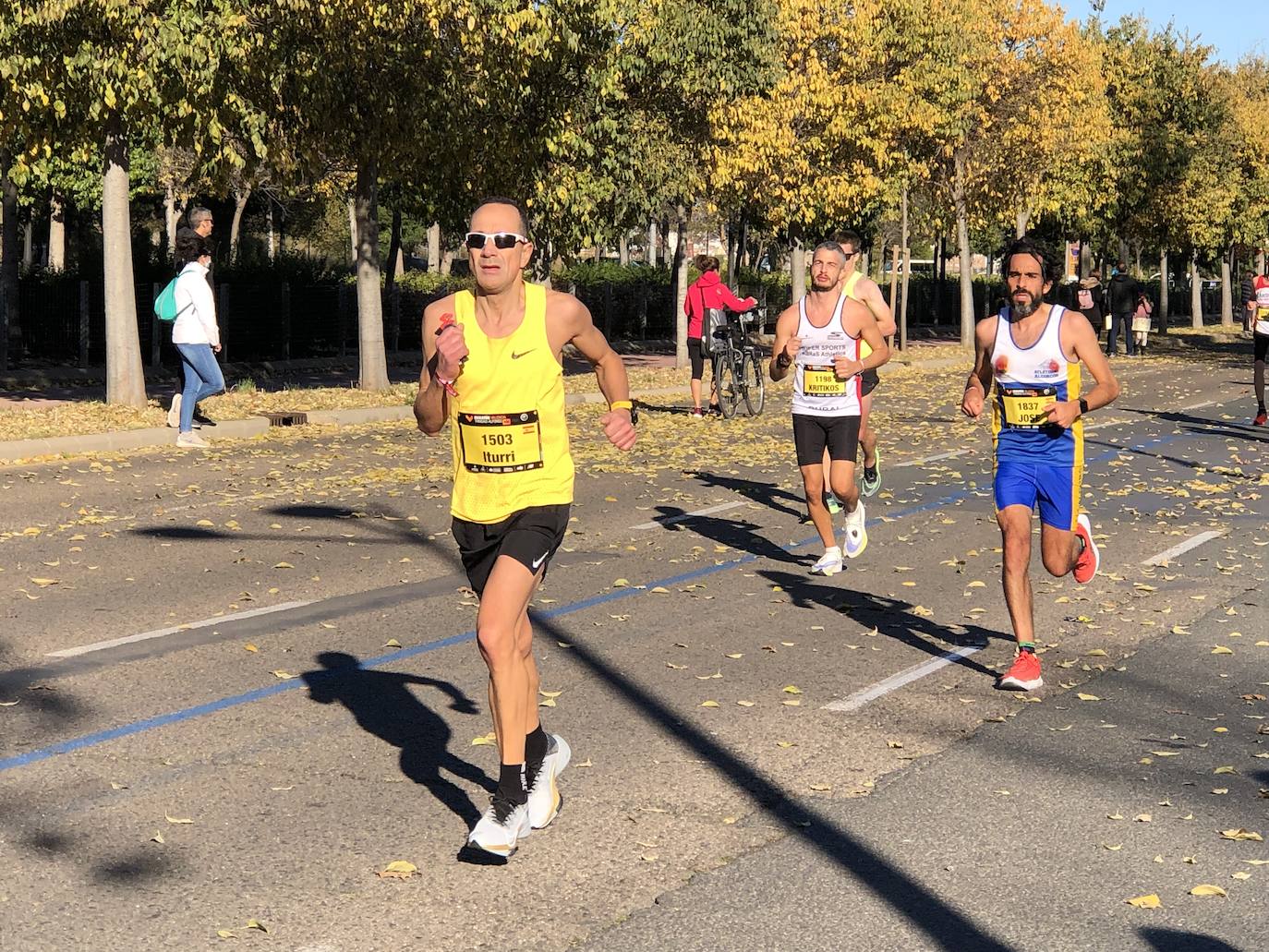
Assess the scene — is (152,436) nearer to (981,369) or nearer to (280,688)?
(280,688)

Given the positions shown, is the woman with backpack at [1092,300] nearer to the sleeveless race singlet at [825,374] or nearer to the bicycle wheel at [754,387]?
the bicycle wheel at [754,387]

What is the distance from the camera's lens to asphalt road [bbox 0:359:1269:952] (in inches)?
193

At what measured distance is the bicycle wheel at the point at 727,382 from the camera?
22.0m

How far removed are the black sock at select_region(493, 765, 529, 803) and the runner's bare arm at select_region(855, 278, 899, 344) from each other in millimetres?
6261

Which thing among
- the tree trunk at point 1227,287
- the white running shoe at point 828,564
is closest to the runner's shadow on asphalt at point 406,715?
the white running shoe at point 828,564

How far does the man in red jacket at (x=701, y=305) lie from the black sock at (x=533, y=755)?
53.8 ft

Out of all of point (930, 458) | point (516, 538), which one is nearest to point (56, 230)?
point (930, 458)

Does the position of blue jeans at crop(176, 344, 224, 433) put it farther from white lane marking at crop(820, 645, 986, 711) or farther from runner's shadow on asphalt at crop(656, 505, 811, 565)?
white lane marking at crop(820, 645, 986, 711)

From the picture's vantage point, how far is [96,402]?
66.4 ft

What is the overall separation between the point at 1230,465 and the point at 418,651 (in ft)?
37.2

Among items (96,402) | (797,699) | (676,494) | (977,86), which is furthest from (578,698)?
(977,86)

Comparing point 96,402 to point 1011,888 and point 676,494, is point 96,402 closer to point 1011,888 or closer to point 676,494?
point 676,494

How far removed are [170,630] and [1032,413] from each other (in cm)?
436

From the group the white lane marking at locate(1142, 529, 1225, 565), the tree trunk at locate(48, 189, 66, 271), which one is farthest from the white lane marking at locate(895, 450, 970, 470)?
the tree trunk at locate(48, 189, 66, 271)
